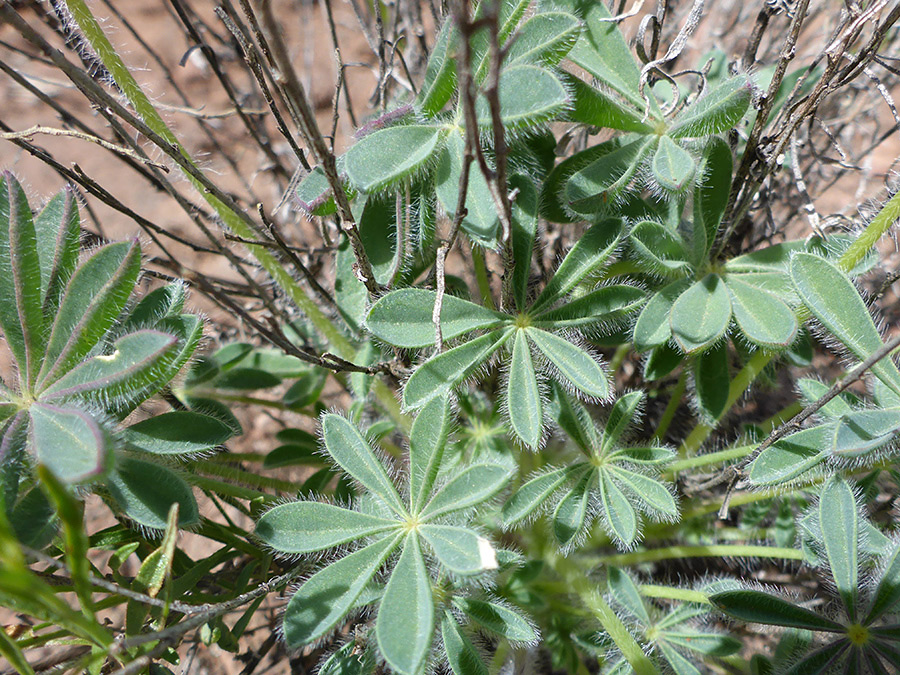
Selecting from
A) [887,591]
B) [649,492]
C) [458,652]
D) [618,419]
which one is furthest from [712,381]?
[458,652]

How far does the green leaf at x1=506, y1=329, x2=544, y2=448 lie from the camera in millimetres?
1436

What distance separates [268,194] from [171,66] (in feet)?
2.85

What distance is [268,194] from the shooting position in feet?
11.0

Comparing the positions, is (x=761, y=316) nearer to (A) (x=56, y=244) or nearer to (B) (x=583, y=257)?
(B) (x=583, y=257)

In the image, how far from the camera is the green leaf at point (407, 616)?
120 centimetres

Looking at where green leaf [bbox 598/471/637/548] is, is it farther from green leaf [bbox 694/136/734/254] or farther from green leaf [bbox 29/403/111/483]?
green leaf [bbox 29/403/111/483]

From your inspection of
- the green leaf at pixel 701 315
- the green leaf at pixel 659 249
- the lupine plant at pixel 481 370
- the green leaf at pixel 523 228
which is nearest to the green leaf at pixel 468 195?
the lupine plant at pixel 481 370

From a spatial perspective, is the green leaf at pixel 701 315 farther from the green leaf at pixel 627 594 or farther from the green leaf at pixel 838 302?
the green leaf at pixel 627 594

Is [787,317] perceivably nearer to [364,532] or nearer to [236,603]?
[364,532]

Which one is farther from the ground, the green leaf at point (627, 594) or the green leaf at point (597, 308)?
the green leaf at point (597, 308)

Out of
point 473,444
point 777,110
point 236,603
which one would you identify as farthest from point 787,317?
point 236,603

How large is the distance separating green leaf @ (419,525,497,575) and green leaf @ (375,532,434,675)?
6cm

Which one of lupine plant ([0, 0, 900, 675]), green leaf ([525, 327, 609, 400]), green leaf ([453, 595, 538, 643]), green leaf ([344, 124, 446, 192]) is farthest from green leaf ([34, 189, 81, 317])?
green leaf ([453, 595, 538, 643])

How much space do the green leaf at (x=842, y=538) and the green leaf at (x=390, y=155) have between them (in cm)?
118
